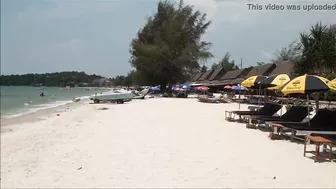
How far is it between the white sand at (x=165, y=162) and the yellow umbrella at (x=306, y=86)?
137cm

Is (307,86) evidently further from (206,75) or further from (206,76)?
(206,75)

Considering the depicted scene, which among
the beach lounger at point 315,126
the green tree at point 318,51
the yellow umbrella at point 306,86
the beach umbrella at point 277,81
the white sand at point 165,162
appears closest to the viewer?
the white sand at point 165,162

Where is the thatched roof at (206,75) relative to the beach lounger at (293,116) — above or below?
above

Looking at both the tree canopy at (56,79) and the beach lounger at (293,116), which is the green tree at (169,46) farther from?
the tree canopy at (56,79)

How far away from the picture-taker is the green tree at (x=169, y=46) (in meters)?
43.9

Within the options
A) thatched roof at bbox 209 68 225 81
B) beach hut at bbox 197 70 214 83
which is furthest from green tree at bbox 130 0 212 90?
beach hut at bbox 197 70 214 83

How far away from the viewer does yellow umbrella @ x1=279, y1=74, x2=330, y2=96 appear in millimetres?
8906

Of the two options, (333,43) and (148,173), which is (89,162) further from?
(333,43)

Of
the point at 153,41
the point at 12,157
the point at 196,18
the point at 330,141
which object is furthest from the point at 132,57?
the point at 330,141

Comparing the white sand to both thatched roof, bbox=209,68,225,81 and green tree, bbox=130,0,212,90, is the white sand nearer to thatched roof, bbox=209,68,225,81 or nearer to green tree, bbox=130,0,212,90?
green tree, bbox=130,0,212,90

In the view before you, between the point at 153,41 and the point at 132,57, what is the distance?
362cm

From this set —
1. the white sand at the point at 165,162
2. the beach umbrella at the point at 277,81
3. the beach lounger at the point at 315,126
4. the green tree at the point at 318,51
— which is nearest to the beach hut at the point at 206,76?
the green tree at the point at 318,51

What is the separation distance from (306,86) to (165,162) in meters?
4.24

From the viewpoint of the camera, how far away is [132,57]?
48.5 m
